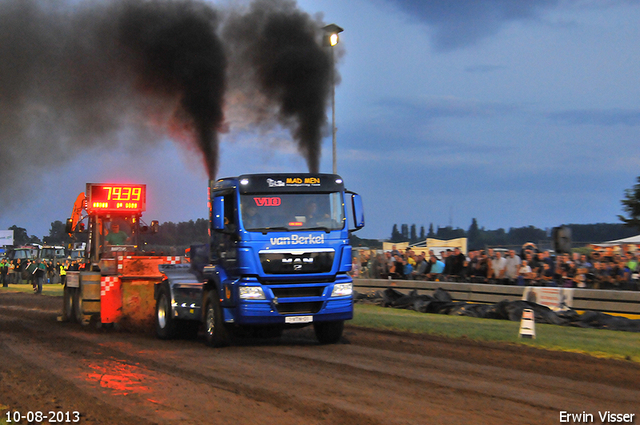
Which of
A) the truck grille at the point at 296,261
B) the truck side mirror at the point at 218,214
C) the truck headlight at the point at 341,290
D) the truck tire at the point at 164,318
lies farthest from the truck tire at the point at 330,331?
the truck tire at the point at 164,318

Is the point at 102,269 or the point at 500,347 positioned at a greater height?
the point at 102,269

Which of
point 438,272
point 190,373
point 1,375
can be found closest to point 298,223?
point 190,373

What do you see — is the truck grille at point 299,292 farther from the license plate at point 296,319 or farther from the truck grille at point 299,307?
the license plate at point 296,319

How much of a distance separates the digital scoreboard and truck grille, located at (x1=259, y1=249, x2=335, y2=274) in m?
8.38

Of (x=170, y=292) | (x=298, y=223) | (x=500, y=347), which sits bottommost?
(x=500, y=347)

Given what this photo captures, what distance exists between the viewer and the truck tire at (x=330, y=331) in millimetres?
12125

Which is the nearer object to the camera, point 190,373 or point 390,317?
point 190,373

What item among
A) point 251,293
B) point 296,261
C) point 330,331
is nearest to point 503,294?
point 330,331

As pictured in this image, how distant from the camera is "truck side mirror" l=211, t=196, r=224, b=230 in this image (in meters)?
11.3

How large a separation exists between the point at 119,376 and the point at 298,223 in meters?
4.05

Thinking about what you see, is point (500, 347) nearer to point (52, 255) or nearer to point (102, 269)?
point (102, 269)

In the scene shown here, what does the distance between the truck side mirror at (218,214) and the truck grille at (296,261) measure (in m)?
0.87

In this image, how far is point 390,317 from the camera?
16.9 m

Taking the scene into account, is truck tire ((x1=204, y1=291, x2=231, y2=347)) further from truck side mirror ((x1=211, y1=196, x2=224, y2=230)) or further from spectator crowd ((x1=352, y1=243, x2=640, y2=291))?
spectator crowd ((x1=352, y1=243, x2=640, y2=291))
